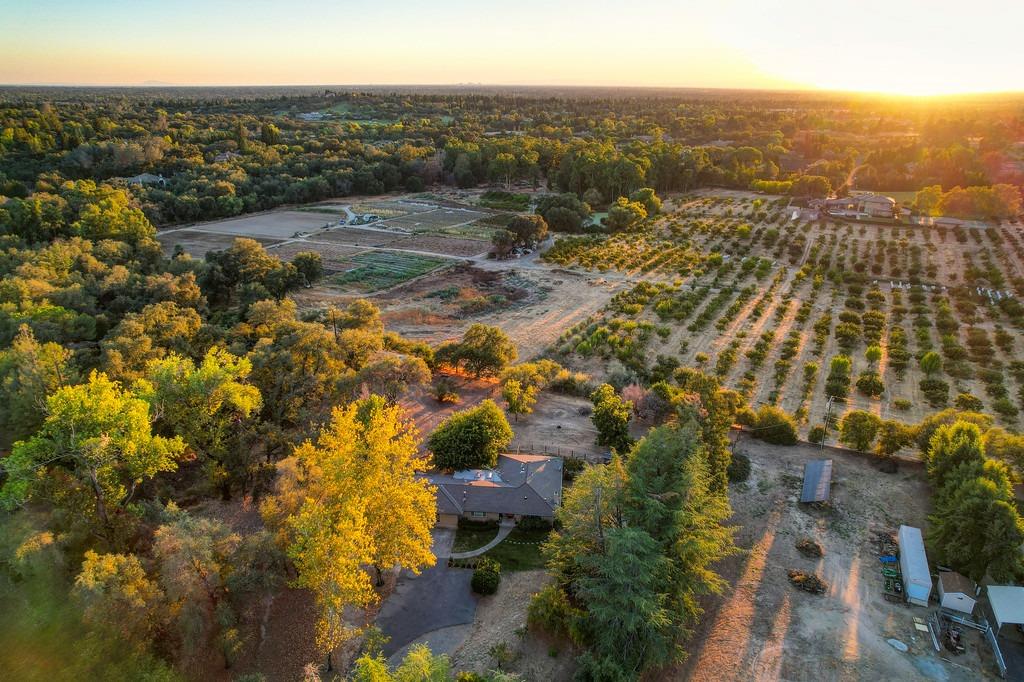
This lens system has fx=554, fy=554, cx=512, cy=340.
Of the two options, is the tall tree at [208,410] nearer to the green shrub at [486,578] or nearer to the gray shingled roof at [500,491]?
the gray shingled roof at [500,491]

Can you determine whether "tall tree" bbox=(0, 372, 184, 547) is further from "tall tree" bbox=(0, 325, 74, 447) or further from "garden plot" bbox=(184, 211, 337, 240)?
"garden plot" bbox=(184, 211, 337, 240)

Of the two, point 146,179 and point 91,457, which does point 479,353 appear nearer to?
point 91,457

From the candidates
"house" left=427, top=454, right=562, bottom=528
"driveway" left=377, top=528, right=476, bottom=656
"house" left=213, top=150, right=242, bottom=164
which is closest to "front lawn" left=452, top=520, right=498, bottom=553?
"house" left=427, top=454, right=562, bottom=528

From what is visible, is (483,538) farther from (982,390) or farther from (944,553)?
(982,390)

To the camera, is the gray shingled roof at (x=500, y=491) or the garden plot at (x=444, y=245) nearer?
the gray shingled roof at (x=500, y=491)

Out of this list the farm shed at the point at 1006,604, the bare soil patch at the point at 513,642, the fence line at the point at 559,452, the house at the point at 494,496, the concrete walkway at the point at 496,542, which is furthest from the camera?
the fence line at the point at 559,452

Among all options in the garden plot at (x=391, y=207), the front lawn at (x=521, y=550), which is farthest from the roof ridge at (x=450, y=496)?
the garden plot at (x=391, y=207)

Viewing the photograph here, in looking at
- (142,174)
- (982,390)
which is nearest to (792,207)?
(982,390)
